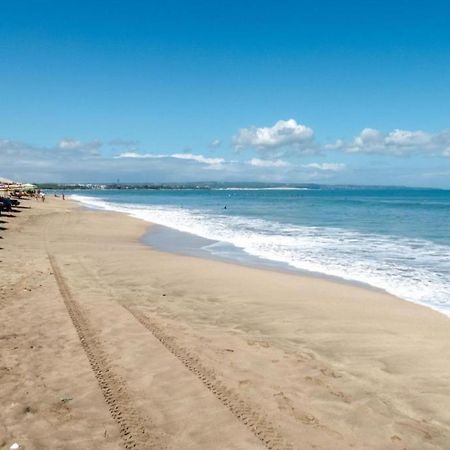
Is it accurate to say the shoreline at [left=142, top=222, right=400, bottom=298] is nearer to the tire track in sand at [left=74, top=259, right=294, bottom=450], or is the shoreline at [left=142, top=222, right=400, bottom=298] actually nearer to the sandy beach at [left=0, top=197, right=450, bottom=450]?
the sandy beach at [left=0, top=197, right=450, bottom=450]

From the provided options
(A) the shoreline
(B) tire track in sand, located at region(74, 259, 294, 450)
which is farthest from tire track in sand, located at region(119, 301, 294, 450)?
(A) the shoreline

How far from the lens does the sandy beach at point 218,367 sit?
17.6ft

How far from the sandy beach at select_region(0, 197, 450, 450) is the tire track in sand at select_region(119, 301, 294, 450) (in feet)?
A: 0.08

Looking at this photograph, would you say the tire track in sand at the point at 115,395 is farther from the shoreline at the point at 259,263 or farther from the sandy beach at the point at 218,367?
the shoreline at the point at 259,263

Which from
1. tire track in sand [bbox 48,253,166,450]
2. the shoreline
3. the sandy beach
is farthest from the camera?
the shoreline

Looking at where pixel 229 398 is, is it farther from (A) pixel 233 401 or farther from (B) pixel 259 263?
(B) pixel 259 263

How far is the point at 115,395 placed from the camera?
614 cm

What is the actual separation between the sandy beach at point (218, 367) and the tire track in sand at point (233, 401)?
0.02 meters

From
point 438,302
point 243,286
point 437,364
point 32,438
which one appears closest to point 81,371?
point 32,438


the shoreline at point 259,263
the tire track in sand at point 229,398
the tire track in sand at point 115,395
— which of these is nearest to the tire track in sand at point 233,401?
the tire track in sand at point 229,398

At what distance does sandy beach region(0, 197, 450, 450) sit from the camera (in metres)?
5.36

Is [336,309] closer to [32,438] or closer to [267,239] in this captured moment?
[32,438]

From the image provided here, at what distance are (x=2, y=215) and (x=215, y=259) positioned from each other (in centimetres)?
2291

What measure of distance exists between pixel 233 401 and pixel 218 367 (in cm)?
115
